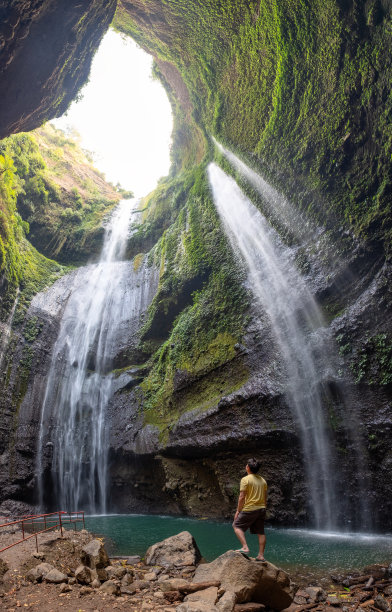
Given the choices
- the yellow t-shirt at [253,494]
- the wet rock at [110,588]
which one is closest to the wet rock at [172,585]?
the wet rock at [110,588]

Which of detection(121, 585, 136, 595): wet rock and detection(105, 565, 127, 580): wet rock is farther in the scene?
detection(105, 565, 127, 580): wet rock

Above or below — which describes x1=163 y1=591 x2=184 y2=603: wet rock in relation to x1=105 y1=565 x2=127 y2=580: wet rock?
above

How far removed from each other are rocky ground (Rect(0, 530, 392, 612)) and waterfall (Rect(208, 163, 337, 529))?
3.23 metres

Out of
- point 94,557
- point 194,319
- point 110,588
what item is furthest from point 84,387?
point 110,588

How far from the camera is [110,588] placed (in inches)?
159

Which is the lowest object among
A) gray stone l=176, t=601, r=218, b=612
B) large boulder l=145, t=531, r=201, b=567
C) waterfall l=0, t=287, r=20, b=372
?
large boulder l=145, t=531, r=201, b=567

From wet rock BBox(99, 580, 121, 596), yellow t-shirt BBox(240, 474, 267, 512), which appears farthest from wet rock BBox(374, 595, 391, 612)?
wet rock BBox(99, 580, 121, 596)

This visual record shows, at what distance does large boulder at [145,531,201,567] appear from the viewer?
5.45m

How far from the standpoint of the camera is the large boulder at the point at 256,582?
11.7ft

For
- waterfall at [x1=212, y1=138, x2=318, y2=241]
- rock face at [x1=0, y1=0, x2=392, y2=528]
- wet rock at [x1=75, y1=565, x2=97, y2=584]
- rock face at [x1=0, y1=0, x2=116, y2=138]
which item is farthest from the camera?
waterfall at [x1=212, y1=138, x2=318, y2=241]

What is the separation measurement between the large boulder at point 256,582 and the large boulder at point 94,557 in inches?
77.0

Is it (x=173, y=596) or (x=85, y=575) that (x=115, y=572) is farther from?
(x=173, y=596)

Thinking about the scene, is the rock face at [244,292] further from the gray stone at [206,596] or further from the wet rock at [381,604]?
the gray stone at [206,596]

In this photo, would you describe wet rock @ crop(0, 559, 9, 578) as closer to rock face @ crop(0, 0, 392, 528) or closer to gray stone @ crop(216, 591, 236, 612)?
gray stone @ crop(216, 591, 236, 612)
